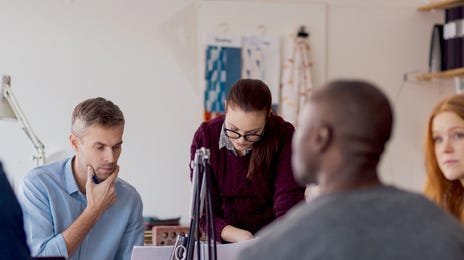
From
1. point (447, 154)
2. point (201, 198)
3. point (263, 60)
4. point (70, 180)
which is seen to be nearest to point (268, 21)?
point (263, 60)

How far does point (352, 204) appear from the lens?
3.32 feet

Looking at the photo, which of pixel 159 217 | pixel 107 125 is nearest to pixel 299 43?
pixel 159 217

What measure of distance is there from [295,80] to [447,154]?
2.76 meters

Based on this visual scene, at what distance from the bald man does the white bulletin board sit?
3.53 meters

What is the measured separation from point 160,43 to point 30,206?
7.90 ft

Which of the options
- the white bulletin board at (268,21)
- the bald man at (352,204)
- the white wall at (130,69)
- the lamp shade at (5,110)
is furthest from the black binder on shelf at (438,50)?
the bald man at (352,204)

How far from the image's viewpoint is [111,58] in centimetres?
444

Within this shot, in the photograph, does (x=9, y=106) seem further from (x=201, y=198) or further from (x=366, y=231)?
(x=366, y=231)

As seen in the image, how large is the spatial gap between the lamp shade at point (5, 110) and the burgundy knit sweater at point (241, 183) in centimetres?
77

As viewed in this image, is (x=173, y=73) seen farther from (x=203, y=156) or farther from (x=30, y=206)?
(x=203, y=156)

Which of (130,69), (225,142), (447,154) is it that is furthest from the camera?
(130,69)

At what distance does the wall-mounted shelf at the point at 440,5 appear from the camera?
470cm

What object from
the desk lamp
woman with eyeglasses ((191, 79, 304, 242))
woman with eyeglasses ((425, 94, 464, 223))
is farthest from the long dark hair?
the desk lamp

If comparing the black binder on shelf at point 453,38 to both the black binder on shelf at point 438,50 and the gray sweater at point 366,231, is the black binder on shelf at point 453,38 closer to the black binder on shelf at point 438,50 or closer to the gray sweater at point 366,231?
the black binder on shelf at point 438,50
